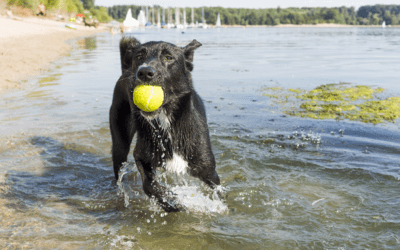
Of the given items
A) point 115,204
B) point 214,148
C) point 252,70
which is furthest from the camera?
point 252,70

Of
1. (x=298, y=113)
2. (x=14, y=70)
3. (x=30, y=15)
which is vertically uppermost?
(x=30, y=15)

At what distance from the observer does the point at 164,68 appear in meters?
3.46

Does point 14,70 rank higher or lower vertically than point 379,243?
higher

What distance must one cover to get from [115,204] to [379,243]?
285 cm

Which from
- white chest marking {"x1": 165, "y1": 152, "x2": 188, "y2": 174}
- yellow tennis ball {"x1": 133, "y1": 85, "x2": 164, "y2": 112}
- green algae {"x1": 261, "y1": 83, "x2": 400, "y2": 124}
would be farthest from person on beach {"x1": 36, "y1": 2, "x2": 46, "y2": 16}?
yellow tennis ball {"x1": 133, "y1": 85, "x2": 164, "y2": 112}

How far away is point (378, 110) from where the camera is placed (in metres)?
7.37

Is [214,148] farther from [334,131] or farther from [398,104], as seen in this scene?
[398,104]

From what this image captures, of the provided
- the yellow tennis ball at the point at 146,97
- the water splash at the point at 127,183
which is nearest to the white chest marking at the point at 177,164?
the yellow tennis ball at the point at 146,97

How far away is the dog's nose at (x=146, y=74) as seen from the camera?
10.1ft

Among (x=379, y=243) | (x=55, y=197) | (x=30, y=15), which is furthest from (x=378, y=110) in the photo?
(x=30, y=15)

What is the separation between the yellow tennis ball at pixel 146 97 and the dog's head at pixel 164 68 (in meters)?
0.06

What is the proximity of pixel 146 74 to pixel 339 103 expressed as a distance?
21.2 ft

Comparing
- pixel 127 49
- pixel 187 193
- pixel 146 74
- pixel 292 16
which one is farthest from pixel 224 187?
pixel 292 16

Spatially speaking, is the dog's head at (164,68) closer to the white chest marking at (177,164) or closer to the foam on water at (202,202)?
the white chest marking at (177,164)
